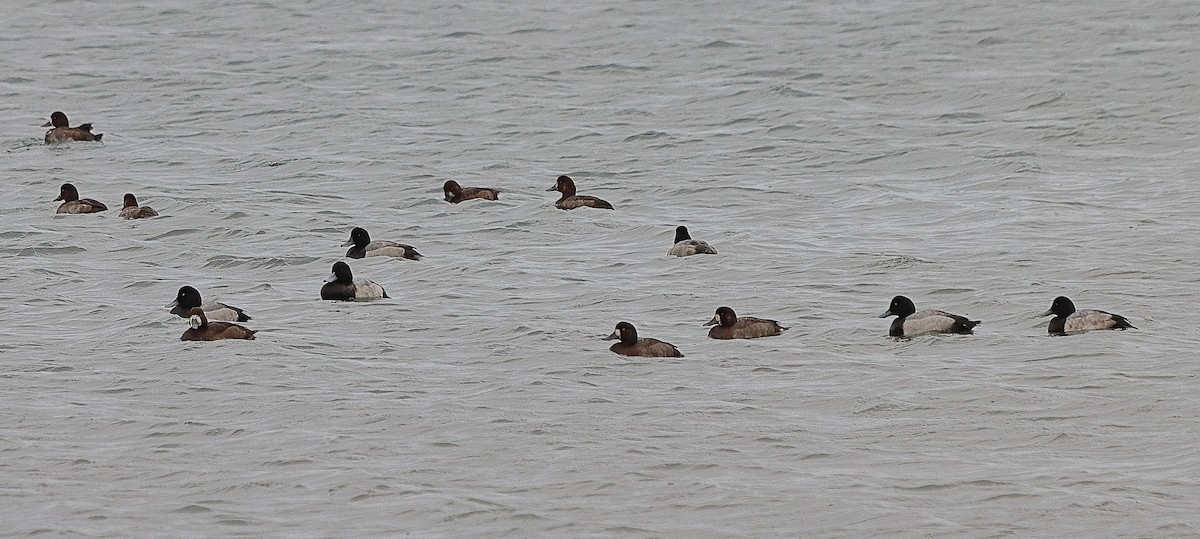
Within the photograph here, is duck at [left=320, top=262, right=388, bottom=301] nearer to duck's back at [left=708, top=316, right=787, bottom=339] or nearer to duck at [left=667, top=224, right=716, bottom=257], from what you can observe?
duck at [left=667, top=224, right=716, bottom=257]

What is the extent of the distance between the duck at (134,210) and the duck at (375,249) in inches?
156

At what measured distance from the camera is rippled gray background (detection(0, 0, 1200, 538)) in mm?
11180

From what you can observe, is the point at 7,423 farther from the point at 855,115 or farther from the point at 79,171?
the point at 855,115

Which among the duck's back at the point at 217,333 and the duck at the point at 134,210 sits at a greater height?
the duck at the point at 134,210

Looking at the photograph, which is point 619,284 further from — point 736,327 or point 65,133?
point 65,133

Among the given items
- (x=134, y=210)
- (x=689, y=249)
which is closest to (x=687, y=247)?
(x=689, y=249)

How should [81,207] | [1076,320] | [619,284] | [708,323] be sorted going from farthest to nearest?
[81,207]
[619,284]
[708,323]
[1076,320]

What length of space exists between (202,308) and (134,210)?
21.6 feet

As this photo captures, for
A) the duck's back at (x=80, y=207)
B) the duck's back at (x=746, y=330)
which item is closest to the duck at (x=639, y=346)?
the duck's back at (x=746, y=330)

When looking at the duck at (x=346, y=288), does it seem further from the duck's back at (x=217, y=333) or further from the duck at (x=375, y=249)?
the duck at (x=375, y=249)

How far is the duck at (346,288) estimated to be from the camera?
56.8 feet

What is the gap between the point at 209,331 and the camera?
50.9 feet

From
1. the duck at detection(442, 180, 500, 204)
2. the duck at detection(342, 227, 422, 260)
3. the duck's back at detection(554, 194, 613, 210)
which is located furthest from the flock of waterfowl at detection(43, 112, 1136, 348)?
the duck at detection(442, 180, 500, 204)

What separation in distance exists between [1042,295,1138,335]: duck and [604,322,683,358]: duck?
347 centimetres
